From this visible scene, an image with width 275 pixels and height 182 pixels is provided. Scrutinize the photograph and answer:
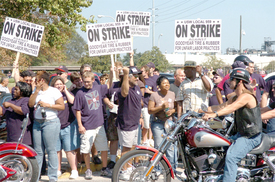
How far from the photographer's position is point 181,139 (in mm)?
4590

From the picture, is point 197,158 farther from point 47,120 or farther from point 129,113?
point 47,120

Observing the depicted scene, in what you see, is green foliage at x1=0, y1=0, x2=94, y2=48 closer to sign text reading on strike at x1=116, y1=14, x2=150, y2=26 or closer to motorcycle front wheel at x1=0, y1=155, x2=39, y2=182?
sign text reading on strike at x1=116, y1=14, x2=150, y2=26

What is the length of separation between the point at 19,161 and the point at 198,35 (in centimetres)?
551

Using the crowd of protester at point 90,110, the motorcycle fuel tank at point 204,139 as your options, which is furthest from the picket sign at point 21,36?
the motorcycle fuel tank at point 204,139

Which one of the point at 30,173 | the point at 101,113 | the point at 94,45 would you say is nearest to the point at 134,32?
the point at 94,45

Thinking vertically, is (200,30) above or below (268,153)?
above

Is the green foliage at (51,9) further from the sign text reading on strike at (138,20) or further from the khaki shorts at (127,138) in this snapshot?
the khaki shorts at (127,138)

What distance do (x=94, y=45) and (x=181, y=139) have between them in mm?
4864

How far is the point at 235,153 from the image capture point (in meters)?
4.36

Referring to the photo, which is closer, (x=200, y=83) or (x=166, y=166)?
(x=166, y=166)

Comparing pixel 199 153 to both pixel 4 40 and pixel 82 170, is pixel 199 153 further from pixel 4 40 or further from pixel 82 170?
pixel 4 40

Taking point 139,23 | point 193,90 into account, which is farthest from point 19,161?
point 139,23

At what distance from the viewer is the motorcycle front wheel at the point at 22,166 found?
5246mm

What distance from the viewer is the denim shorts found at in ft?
21.0
